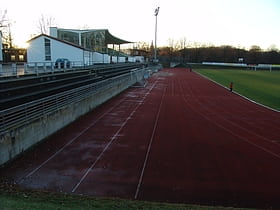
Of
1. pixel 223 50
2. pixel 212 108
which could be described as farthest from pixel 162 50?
pixel 212 108

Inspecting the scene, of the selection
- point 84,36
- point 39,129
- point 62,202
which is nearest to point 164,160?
point 62,202

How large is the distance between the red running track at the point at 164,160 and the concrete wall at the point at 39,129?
15.4 inches

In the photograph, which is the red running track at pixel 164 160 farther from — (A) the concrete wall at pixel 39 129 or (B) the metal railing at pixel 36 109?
(B) the metal railing at pixel 36 109

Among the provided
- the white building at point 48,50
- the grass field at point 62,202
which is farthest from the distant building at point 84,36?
the grass field at point 62,202

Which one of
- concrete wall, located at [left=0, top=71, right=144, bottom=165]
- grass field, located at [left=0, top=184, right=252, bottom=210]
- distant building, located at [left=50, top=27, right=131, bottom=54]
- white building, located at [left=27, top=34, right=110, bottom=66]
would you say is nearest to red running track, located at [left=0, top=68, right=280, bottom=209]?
concrete wall, located at [left=0, top=71, right=144, bottom=165]

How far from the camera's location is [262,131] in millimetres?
14961

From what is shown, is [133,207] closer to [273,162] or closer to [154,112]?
[273,162]

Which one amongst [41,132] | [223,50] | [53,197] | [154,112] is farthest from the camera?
[223,50]

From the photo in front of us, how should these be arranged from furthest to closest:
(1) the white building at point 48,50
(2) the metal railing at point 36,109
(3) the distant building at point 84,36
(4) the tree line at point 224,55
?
(4) the tree line at point 224,55, (3) the distant building at point 84,36, (1) the white building at point 48,50, (2) the metal railing at point 36,109

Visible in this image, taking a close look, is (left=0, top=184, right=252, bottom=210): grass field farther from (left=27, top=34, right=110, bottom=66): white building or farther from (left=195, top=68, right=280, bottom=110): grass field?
(left=27, top=34, right=110, bottom=66): white building

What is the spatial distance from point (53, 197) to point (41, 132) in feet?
19.8

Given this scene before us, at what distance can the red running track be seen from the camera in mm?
8164

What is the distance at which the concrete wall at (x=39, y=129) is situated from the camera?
9891 mm

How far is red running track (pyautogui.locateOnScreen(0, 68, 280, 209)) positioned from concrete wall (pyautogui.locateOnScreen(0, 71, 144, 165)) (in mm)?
390
